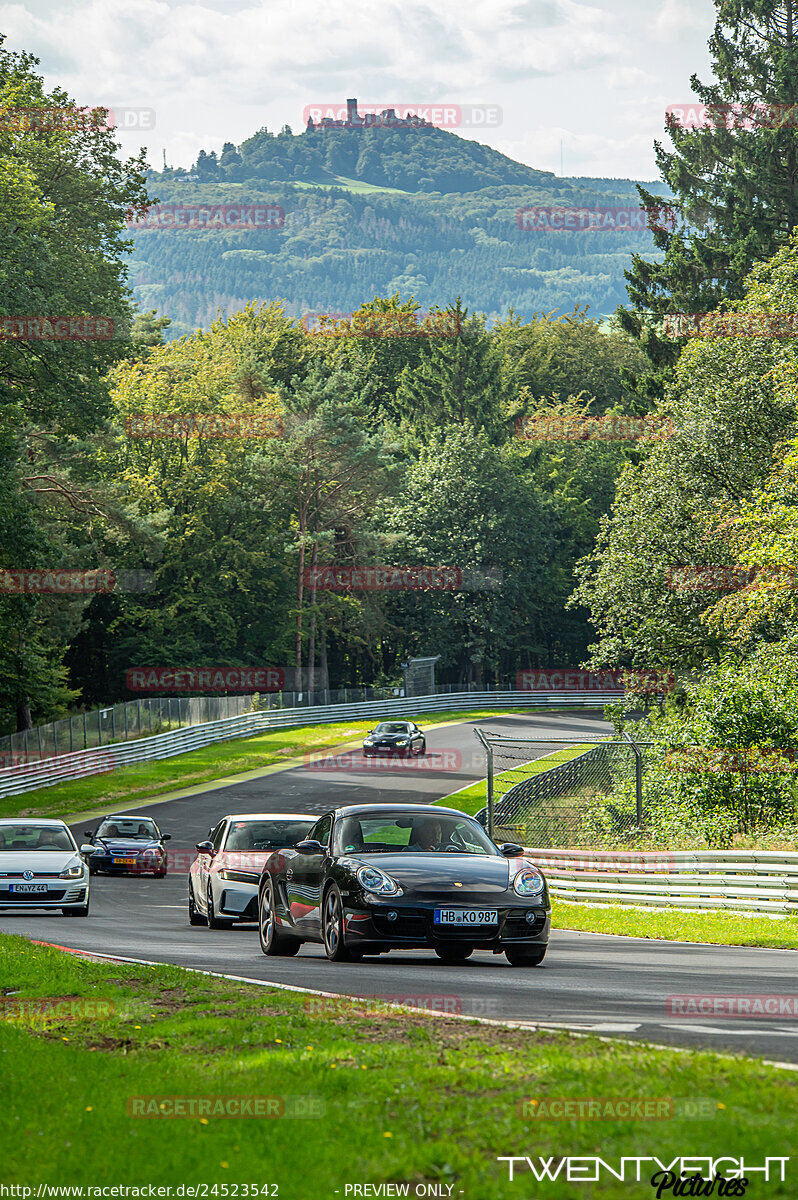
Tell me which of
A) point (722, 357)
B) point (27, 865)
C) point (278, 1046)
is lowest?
point (27, 865)

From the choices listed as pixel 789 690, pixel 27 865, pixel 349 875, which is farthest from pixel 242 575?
pixel 349 875

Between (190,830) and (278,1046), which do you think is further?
(190,830)

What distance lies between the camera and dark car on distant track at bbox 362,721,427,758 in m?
55.9

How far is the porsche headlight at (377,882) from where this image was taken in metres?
11.5

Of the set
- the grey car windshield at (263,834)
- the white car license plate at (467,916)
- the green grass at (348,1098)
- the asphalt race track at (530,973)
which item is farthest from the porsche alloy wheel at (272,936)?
the green grass at (348,1098)

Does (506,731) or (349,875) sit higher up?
(349,875)

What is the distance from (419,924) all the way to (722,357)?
3340 cm

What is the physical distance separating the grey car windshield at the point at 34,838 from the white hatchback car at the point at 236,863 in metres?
3.08

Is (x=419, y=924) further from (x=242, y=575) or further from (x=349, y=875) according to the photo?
(x=242, y=575)

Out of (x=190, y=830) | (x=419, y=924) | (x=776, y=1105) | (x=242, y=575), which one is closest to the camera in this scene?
(x=776, y=1105)

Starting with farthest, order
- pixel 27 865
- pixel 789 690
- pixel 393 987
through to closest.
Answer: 1. pixel 789 690
2. pixel 27 865
3. pixel 393 987

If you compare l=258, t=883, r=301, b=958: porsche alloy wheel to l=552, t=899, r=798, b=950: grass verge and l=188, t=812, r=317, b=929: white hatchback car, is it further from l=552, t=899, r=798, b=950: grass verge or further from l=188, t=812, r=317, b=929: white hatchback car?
l=552, t=899, r=798, b=950: grass verge

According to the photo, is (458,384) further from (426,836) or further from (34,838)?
(426,836)

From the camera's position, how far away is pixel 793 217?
5234cm
